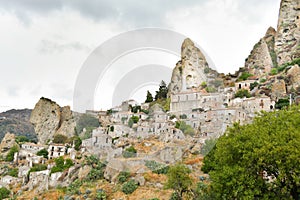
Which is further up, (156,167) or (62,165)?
(156,167)

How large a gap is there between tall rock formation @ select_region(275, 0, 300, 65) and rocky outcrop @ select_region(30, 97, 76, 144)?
50700 mm

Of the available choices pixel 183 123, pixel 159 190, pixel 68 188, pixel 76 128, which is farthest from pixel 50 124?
pixel 159 190

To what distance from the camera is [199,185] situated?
29969 mm

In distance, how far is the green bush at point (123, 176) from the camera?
36094mm

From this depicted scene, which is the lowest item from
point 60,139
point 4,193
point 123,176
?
point 4,193

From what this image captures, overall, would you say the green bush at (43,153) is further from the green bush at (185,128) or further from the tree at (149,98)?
the tree at (149,98)

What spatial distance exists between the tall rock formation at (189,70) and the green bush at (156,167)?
44093 millimetres

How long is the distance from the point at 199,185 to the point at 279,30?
69205 mm

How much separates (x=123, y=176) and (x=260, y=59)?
190ft

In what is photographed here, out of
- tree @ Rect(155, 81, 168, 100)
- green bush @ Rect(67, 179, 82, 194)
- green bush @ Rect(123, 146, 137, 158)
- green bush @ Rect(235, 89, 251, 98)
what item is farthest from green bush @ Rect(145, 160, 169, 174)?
tree @ Rect(155, 81, 168, 100)

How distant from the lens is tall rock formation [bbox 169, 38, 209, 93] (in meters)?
83.4

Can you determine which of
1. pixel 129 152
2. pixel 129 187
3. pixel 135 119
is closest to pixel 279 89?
pixel 135 119

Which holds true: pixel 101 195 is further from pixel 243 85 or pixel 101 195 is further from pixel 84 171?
pixel 243 85

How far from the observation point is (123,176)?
36438 millimetres
